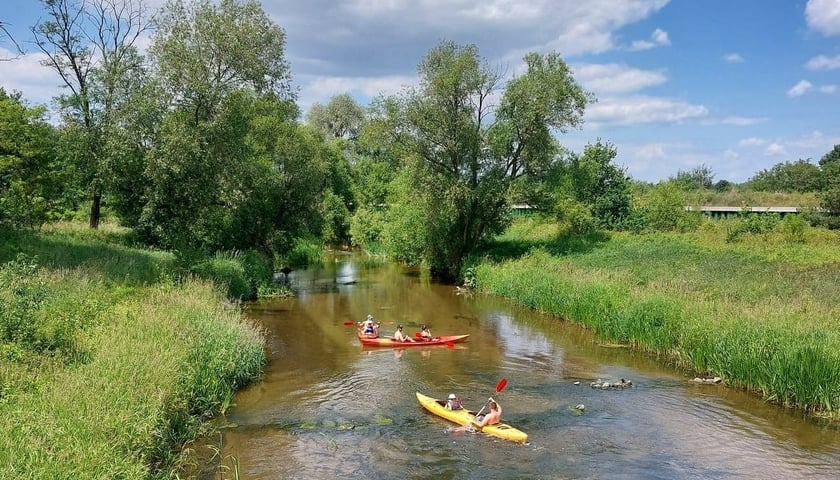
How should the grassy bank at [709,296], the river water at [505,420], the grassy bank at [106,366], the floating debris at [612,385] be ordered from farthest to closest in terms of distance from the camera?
the floating debris at [612,385] → the grassy bank at [709,296] → the river water at [505,420] → the grassy bank at [106,366]

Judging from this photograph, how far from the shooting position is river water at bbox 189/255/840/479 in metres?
11.0

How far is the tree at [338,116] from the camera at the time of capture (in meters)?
81.5

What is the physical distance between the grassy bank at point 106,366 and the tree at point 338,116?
6406cm

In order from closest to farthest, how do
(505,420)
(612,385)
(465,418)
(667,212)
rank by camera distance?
(465,418), (505,420), (612,385), (667,212)

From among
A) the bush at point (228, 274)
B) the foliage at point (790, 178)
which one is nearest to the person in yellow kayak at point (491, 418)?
the bush at point (228, 274)

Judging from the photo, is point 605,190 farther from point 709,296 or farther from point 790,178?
point 790,178

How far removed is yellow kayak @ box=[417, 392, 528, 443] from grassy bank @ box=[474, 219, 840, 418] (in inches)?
273

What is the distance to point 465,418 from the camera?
42.7ft

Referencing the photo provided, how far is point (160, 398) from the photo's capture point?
34.3 ft

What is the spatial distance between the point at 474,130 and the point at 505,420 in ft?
81.1

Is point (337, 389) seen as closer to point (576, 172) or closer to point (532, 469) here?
point (532, 469)

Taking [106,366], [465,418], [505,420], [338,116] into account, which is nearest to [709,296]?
[505,420]

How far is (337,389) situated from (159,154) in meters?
14.9

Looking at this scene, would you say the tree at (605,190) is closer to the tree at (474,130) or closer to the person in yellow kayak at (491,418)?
the tree at (474,130)
